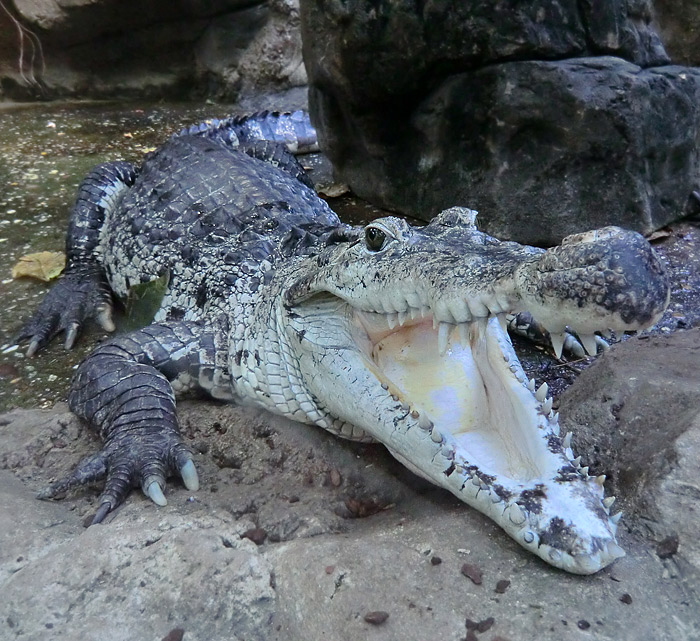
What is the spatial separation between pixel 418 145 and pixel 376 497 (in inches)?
118

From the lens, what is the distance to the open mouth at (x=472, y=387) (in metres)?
1.85

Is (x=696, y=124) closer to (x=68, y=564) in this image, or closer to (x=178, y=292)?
(x=178, y=292)

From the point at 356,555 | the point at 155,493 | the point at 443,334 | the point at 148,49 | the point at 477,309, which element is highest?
the point at 477,309

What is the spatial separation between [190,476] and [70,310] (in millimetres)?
1795

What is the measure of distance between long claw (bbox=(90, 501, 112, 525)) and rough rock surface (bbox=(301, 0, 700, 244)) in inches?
118

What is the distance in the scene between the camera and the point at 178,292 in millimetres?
3363

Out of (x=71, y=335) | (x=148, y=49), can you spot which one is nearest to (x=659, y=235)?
(x=71, y=335)

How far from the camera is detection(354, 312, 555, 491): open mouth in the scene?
1854mm

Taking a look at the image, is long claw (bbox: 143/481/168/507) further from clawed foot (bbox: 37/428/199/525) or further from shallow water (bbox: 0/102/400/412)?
shallow water (bbox: 0/102/400/412)

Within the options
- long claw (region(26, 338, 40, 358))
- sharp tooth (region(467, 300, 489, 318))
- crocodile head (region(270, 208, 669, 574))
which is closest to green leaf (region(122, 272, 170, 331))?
long claw (region(26, 338, 40, 358))

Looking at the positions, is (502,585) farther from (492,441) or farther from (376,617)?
(492,441)

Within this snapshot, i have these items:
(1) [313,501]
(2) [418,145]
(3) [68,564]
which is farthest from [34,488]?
(2) [418,145]

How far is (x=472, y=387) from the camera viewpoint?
2.17m

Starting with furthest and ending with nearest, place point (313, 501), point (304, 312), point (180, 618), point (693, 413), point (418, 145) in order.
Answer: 1. point (418, 145)
2. point (304, 312)
3. point (313, 501)
4. point (693, 413)
5. point (180, 618)
